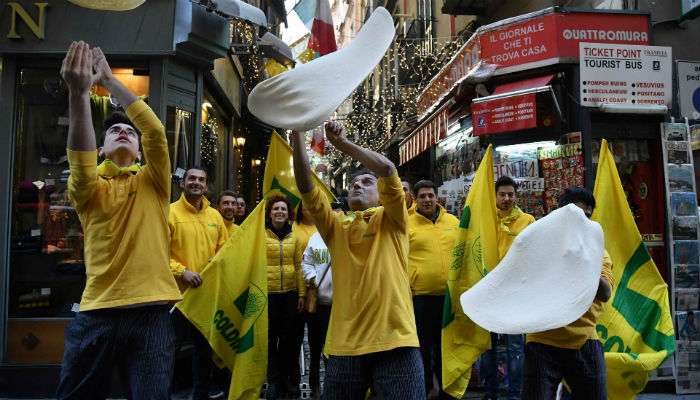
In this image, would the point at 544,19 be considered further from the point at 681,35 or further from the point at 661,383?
the point at 661,383

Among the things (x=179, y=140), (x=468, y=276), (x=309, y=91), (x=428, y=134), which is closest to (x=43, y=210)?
(x=179, y=140)

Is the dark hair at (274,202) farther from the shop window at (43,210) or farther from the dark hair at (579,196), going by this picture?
the dark hair at (579,196)

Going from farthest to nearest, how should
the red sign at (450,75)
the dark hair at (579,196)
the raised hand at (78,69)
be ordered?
1. the red sign at (450,75)
2. the dark hair at (579,196)
3. the raised hand at (78,69)

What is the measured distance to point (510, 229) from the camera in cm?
551

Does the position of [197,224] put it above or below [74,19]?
below

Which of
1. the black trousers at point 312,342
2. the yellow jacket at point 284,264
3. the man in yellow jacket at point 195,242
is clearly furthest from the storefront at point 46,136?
the black trousers at point 312,342

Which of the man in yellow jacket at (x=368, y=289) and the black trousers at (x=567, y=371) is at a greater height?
the man in yellow jacket at (x=368, y=289)

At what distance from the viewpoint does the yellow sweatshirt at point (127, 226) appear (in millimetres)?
2637

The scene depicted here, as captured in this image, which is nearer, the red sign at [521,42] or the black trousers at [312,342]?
the black trousers at [312,342]

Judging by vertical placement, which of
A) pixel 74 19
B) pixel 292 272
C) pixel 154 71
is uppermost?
pixel 74 19

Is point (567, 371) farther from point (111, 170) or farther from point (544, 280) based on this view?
point (111, 170)

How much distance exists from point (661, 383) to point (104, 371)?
610 cm

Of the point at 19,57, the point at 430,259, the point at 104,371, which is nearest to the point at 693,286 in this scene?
the point at 430,259

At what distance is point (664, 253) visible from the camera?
6605mm
